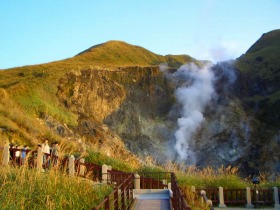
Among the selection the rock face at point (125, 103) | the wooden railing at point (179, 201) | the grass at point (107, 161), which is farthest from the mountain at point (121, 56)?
the wooden railing at point (179, 201)

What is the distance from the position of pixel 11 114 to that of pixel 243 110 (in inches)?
1503

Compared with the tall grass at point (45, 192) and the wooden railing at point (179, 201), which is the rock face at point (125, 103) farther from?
the tall grass at point (45, 192)

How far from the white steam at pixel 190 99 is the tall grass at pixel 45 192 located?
40698 millimetres

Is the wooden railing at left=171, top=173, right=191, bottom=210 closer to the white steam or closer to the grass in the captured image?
the grass

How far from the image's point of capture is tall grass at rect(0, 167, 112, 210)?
631cm

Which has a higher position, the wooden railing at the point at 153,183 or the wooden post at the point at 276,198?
the wooden railing at the point at 153,183

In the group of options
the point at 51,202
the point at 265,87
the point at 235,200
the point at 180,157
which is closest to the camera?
the point at 51,202

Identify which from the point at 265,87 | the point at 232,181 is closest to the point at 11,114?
the point at 232,181

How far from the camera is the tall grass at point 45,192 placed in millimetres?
6309

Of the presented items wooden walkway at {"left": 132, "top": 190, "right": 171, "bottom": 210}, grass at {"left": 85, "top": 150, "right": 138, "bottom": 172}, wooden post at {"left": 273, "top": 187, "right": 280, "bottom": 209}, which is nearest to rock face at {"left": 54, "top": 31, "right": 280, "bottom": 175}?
grass at {"left": 85, "top": 150, "right": 138, "bottom": 172}

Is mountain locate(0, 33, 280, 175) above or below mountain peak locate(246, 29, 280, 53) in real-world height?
below

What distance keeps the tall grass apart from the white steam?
4070 cm

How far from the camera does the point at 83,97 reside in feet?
150

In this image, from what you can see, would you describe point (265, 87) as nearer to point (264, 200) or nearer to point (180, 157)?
point (180, 157)
